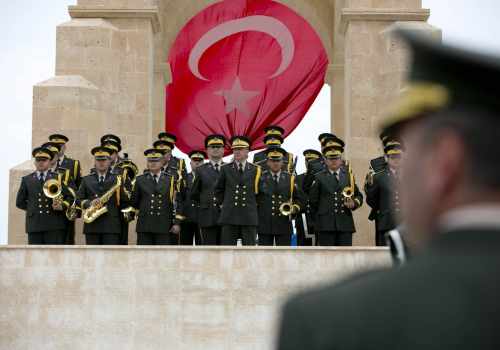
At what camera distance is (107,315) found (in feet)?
40.0

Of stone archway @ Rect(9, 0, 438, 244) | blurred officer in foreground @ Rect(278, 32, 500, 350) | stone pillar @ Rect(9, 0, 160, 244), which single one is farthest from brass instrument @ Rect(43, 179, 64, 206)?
blurred officer in foreground @ Rect(278, 32, 500, 350)

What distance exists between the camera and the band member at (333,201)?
14.3m

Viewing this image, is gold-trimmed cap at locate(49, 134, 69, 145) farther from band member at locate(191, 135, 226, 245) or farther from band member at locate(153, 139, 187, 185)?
band member at locate(191, 135, 226, 245)

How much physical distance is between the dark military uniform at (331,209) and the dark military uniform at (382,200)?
186 millimetres

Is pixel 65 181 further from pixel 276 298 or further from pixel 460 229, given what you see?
pixel 460 229

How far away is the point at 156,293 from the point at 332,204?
3.09 metres

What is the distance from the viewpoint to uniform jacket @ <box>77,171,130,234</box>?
1450 centimetres

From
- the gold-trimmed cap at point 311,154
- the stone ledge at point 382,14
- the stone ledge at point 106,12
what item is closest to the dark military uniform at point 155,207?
the gold-trimmed cap at point 311,154

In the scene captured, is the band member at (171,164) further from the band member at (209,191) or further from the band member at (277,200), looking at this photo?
the band member at (277,200)

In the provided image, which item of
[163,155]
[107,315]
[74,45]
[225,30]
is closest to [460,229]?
[107,315]

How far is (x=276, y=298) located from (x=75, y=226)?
4.33 metres

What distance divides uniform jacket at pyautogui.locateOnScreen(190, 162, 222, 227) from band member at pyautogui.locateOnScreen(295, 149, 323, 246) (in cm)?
116

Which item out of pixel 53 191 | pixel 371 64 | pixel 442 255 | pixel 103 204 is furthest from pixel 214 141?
pixel 442 255

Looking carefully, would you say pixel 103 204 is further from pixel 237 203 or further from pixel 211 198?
pixel 237 203
